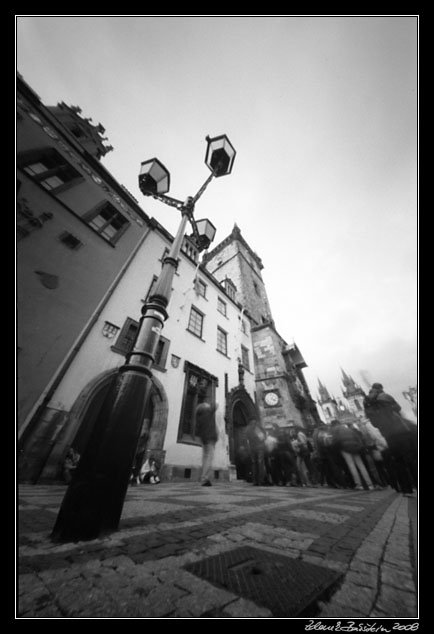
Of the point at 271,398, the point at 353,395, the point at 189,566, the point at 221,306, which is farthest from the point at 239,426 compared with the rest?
the point at 353,395

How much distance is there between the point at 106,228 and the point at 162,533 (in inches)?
384

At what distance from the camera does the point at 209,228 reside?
181 inches

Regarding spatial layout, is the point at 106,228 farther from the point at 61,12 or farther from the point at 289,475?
the point at 289,475

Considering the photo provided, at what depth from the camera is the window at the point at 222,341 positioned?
1183 centimetres

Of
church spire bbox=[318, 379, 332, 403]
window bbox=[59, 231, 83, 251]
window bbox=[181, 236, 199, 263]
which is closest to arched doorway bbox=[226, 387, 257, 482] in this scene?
window bbox=[181, 236, 199, 263]

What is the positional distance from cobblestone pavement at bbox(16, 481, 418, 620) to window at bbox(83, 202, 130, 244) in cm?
875

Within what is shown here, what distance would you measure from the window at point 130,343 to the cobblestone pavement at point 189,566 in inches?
206

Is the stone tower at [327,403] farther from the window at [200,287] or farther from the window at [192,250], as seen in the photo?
the window at [192,250]

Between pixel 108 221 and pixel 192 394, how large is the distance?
25.0 feet

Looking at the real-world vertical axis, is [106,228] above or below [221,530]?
above

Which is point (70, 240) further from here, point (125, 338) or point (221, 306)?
point (221, 306)

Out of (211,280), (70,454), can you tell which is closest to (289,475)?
(70,454)

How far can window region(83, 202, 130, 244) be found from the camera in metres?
8.47

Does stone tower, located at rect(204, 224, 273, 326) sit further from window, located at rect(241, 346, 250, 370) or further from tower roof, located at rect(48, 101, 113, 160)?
tower roof, located at rect(48, 101, 113, 160)
